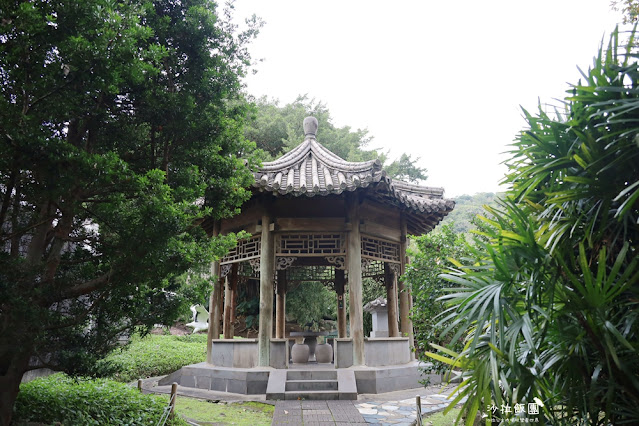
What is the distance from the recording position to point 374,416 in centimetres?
625

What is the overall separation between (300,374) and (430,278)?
427 cm

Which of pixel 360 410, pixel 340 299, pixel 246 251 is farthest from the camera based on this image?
pixel 340 299

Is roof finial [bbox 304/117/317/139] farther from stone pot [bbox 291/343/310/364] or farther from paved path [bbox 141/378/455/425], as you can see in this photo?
paved path [bbox 141/378/455/425]

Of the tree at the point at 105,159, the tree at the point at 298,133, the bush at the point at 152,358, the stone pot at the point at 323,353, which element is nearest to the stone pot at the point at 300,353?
the stone pot at the point at 323,353

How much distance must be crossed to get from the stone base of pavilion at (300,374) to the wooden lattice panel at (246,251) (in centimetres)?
180

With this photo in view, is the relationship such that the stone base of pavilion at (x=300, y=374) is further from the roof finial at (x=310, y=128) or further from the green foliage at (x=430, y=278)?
the roof finial at (x=310, y=128)

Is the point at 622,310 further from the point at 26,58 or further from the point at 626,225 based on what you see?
the point at 26,58

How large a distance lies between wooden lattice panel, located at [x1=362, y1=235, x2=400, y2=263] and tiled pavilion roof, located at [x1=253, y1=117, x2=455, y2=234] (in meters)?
0.96

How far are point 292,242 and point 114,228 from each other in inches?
Result: 218

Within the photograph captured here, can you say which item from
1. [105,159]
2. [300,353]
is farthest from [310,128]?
[105,159]

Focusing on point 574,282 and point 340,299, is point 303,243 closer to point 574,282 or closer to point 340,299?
point 340,299

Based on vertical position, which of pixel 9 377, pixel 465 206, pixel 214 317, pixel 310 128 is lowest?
pixel 9 377

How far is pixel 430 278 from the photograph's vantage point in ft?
16.8

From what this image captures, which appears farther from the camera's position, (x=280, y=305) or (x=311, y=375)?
(x=280, y=305)
